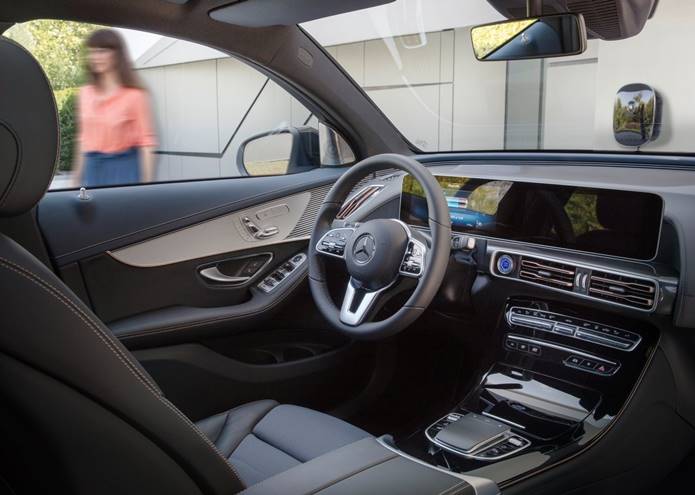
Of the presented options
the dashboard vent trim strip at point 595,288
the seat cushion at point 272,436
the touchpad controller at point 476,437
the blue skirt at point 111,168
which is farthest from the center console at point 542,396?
the blue skirt at point 111,168

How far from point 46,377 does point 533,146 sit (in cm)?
223

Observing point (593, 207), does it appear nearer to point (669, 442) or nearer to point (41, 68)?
point (669, 442)

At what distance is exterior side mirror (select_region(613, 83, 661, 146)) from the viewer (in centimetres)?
223

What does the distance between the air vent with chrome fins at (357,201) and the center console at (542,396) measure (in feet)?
2.13

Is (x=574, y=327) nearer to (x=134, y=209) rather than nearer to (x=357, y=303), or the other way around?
(x=357, y=303)

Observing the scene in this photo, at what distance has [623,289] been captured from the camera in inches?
76.5

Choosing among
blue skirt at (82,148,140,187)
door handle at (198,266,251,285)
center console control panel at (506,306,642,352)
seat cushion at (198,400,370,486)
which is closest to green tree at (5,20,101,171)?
blue skirt at (82,148,140,187)

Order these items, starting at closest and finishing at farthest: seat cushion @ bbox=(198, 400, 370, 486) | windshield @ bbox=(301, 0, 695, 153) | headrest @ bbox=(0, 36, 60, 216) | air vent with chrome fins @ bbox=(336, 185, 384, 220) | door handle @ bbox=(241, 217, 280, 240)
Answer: headrest @ bbox=(0, 36, 60, 216) → seat cushion @ bbox=(198, 400, 370, 486) → windshield @ bbox=(301, 0, 695, 153) → air vent with chrome fins @ bbox=(336, 185, 384, 220) → door handle @ bbox=(241, 217, 280, 240)

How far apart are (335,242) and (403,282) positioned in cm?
31

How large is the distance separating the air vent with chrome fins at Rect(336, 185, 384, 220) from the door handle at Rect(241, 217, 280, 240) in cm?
31

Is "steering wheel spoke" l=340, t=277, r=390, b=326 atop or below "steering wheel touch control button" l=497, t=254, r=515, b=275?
below

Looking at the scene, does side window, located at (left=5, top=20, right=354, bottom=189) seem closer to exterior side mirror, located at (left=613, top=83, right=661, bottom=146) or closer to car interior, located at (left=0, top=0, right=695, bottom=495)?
car interior, located at (left=0, top=0, right=695, bottom=495)

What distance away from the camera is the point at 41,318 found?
87cm

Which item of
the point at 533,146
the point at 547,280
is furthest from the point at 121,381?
the point at 533,146
